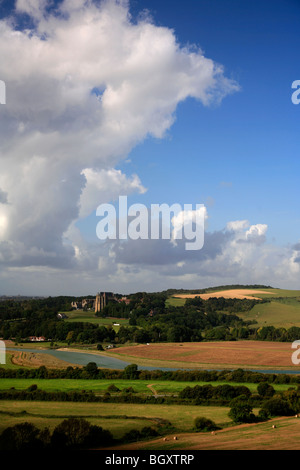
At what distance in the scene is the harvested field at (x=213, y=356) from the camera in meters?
71.4

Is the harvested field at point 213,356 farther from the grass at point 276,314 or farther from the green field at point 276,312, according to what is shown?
the green field at point 276,312

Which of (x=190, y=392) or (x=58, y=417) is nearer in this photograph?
(x=58, y=417)

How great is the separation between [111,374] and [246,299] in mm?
118402

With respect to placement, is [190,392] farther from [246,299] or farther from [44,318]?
[246,299]

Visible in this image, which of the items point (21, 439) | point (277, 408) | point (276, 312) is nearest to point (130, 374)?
point (277, 408)

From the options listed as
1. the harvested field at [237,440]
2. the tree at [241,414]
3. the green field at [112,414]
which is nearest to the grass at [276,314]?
the green field at [112,414]

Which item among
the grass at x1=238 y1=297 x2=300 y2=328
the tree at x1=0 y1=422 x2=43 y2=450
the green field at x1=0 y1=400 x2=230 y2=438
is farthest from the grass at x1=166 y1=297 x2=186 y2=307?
the tree at x1=0 y1=422 x2=43 y2=450

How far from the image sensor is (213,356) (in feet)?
258

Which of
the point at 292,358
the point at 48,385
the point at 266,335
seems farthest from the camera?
the point at 266,335

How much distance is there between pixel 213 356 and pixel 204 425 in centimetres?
4970
